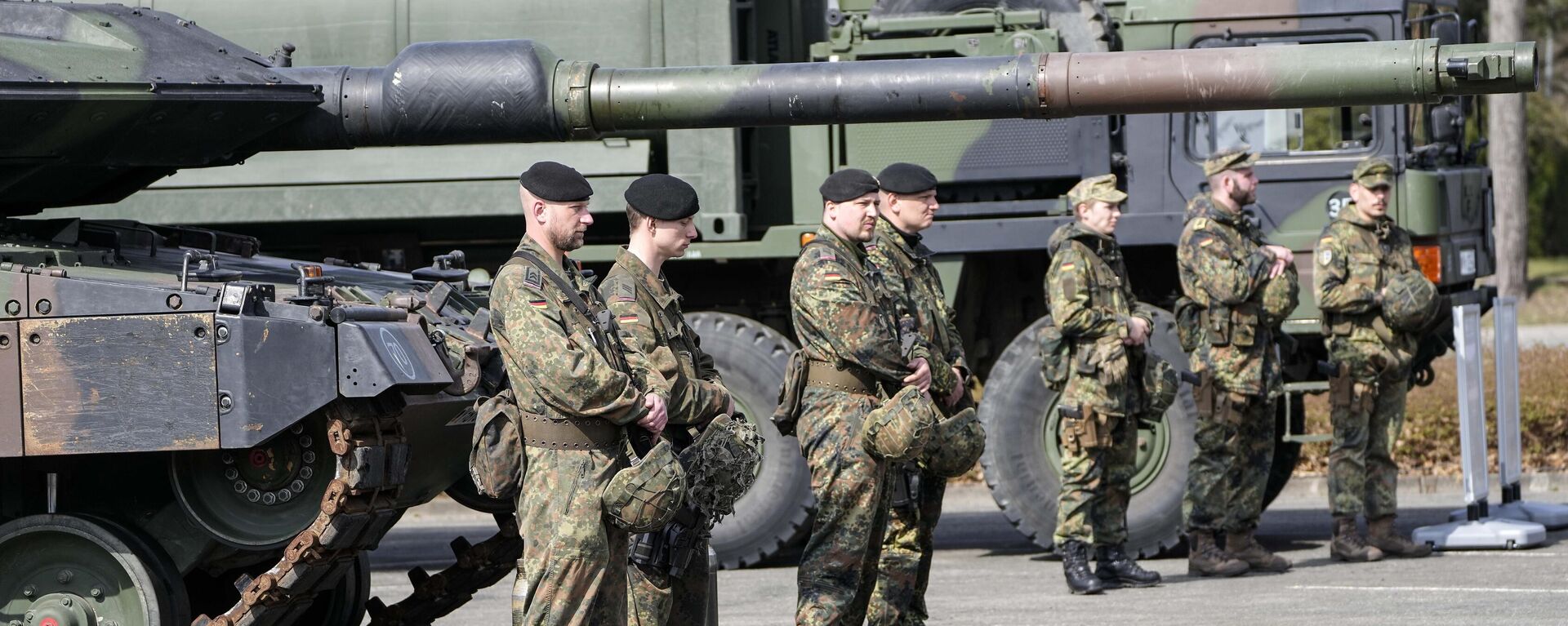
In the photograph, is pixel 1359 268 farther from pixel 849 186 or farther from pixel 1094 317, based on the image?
pixel 849 186

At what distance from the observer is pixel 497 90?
7266 millimetres

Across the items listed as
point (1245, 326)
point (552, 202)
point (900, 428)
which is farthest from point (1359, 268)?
point (552, 202)

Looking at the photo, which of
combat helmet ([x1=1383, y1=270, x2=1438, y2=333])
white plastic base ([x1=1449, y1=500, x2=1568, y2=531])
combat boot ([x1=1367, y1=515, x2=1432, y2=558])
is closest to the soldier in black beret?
combat helmet ([x1=1383, y1=270, x2=1438, y2=333])

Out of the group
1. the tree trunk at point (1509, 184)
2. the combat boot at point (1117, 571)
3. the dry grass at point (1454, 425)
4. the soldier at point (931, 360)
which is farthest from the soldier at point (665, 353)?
the tree trunk at point (1509, 184)

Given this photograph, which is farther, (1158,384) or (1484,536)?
(1484,536)

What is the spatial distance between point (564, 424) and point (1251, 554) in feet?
16.3

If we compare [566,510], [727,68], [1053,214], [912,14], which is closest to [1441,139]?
[1053,214]

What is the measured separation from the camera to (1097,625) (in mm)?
8633

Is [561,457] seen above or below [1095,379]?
below

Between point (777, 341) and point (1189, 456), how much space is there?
2.19 metres

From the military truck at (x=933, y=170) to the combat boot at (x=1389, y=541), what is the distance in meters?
0.67

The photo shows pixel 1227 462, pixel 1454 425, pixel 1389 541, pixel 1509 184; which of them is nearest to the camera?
pixel 1227 462

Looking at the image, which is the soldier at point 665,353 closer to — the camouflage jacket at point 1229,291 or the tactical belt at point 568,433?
the tactical belt at point 568,433

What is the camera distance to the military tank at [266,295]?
6.76m
